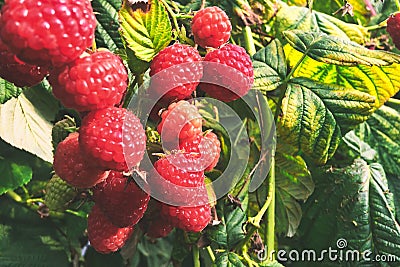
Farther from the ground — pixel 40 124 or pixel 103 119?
pixel 103 119

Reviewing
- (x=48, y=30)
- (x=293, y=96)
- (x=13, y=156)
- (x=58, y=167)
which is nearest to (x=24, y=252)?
(x=13, y=156)

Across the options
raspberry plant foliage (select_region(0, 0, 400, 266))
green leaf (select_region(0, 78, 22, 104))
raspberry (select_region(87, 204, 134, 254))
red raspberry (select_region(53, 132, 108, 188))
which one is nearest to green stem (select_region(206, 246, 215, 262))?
raspberry plant foliage (select_region(0, 0, 400, 266))

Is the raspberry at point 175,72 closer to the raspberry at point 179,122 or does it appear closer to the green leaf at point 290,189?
the raspberry at point 179,122

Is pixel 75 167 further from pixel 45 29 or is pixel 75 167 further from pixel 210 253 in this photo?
pixel 210 253

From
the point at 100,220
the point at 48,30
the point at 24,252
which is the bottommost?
the point at 24,252

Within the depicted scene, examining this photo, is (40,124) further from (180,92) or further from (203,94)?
(180,92)

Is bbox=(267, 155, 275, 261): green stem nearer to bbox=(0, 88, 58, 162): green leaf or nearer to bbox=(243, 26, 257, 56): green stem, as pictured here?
bbox=(243, 26, 257, 56): green stem

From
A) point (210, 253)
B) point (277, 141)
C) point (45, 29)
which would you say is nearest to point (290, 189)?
point (277, 141)
